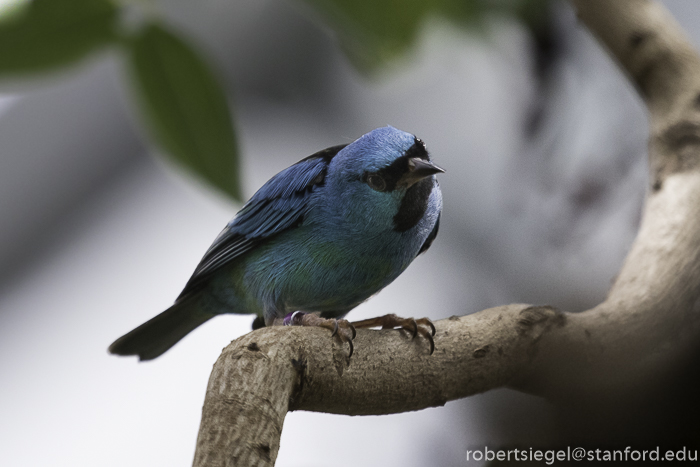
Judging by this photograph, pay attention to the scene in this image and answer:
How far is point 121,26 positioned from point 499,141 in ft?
10.4

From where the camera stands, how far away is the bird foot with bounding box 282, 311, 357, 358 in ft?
5.41

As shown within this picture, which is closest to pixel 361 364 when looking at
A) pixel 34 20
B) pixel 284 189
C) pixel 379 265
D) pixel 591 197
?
pixel 379 265

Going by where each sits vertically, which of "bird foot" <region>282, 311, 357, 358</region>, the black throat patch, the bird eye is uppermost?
the bird eye

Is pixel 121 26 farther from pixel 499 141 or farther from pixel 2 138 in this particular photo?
pixel 499 141

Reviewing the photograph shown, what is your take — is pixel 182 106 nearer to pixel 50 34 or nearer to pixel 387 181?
pixel 50 34

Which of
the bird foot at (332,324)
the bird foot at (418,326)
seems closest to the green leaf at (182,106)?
the bird foot at (332,324)

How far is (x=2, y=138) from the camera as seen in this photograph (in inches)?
131

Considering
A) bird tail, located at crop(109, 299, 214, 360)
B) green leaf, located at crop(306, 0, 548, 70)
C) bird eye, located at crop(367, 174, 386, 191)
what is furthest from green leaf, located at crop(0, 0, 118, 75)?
bird tail, located at crop(109, 299, 214, 360)

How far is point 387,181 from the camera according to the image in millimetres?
1985

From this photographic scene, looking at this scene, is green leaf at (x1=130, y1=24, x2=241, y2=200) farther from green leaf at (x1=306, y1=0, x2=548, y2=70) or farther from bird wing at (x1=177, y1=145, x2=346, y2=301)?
bird wing at (x1=177, y1=145, x2=346, y2=301)

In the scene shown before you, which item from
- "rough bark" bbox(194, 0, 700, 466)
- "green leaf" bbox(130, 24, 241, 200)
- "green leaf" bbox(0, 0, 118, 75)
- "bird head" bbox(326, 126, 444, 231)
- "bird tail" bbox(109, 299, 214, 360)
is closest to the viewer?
"green leaf" bbox(0, 0, 118, 75)

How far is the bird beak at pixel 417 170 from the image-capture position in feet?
6.12

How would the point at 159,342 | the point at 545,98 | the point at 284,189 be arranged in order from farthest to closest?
the point at 545,98, the point at 159,342, the point at 284,189

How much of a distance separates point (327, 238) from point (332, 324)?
1.38 feet
